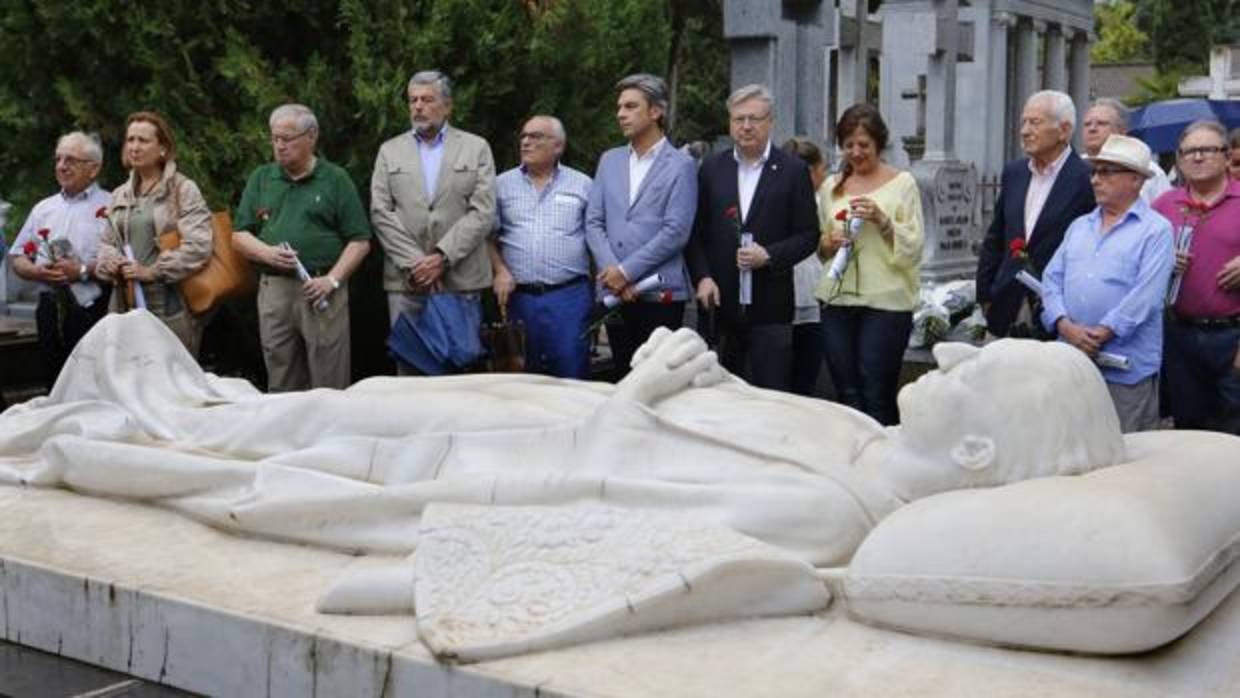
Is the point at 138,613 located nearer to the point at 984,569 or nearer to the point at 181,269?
the point at 984,569

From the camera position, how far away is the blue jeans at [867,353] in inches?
238

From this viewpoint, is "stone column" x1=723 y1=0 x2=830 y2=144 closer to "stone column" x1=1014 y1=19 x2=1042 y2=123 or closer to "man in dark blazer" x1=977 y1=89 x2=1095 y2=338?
"man in dark blazer" x1=977 y1=89 x2=1095 y2=338

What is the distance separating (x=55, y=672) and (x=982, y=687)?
7.28ft

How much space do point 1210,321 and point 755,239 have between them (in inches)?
71.2

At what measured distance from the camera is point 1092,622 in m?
2.94

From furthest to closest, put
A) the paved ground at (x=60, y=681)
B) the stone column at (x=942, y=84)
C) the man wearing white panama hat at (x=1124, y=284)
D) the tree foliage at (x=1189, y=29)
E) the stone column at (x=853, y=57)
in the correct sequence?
the tree foliage at (x=1189, y=29) < the stone column at (x=942, y=84) < the stone column at (x=853, y=57) < the man wearing white panama hat at (x=1124, y=284) < the paved ground at (x=60, y=681)

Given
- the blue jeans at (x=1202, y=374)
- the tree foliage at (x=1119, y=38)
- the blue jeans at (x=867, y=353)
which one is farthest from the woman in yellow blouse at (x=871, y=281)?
the tree foliage at (x=1119, y=38)

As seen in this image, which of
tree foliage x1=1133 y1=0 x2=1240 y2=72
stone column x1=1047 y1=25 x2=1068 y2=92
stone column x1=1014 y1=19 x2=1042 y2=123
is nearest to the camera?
stone column x1=1014 y1=19 x2=1042 y2=123

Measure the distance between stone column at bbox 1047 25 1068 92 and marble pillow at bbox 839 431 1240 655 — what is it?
1704cm

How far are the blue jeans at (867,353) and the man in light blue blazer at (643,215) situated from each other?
26.7 inches

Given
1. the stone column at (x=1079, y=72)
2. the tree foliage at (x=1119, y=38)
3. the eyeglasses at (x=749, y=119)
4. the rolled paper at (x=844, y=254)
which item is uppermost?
the tree foliage at (x=1119, y=38)

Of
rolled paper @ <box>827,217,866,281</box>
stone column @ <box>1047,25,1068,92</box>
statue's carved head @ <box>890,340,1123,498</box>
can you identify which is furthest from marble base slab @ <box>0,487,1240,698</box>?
stone column @ <box>1047,25,1068,92</box>

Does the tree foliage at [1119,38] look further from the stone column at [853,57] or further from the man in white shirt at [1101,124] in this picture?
the man in white shirt at [1101,124]

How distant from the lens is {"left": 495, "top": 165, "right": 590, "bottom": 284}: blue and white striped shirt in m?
6.49
